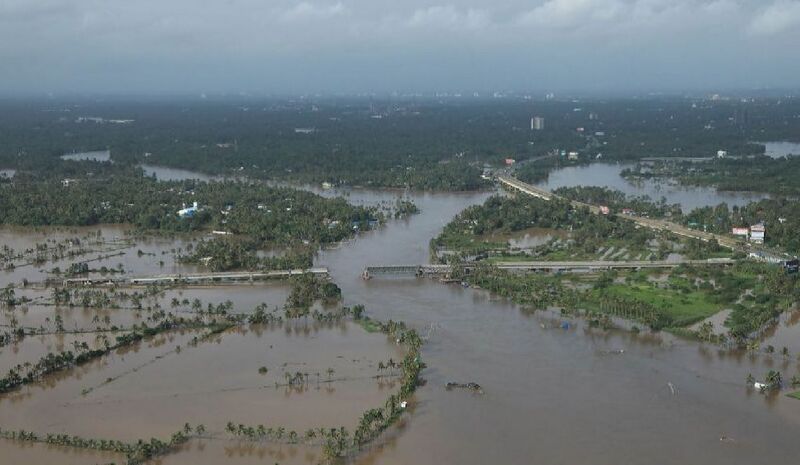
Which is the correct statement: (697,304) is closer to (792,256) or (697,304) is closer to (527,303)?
(527,303)

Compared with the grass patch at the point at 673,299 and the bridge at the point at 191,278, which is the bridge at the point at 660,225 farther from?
the bridge at the point at 191,278

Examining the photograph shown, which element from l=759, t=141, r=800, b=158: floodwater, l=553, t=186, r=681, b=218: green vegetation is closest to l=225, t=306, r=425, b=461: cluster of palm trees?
l=553, t=186, r=681, b=218: green vegetation

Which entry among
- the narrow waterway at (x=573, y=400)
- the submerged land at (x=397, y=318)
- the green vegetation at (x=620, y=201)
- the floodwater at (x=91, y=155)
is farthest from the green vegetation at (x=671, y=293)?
the floodwater at (x=91, y=155)

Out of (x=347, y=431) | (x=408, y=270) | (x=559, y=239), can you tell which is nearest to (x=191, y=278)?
(x=408, y=270)

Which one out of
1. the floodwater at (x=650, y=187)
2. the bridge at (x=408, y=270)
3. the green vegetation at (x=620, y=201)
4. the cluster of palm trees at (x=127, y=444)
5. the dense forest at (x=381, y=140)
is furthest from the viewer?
the dense forest at (x=381, y=140)

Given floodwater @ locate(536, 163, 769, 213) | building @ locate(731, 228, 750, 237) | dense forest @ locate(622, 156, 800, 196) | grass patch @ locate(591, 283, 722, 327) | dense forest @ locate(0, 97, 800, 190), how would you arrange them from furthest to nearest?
dense forest @ locate(0, 97, 800, 190), dense forest @ locate(622, 156, 800, 196), floodwater @ locate(536, 163, 769, 213), building @ locate(731, 228, 750, 237), grass patch @ locate(591, 283, 722, 327)

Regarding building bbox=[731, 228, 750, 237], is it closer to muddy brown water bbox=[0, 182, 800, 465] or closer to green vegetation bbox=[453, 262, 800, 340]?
green vegetation bbox=[453, 262, 800, 340]

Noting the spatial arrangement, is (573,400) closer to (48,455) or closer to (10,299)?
(48,455)
